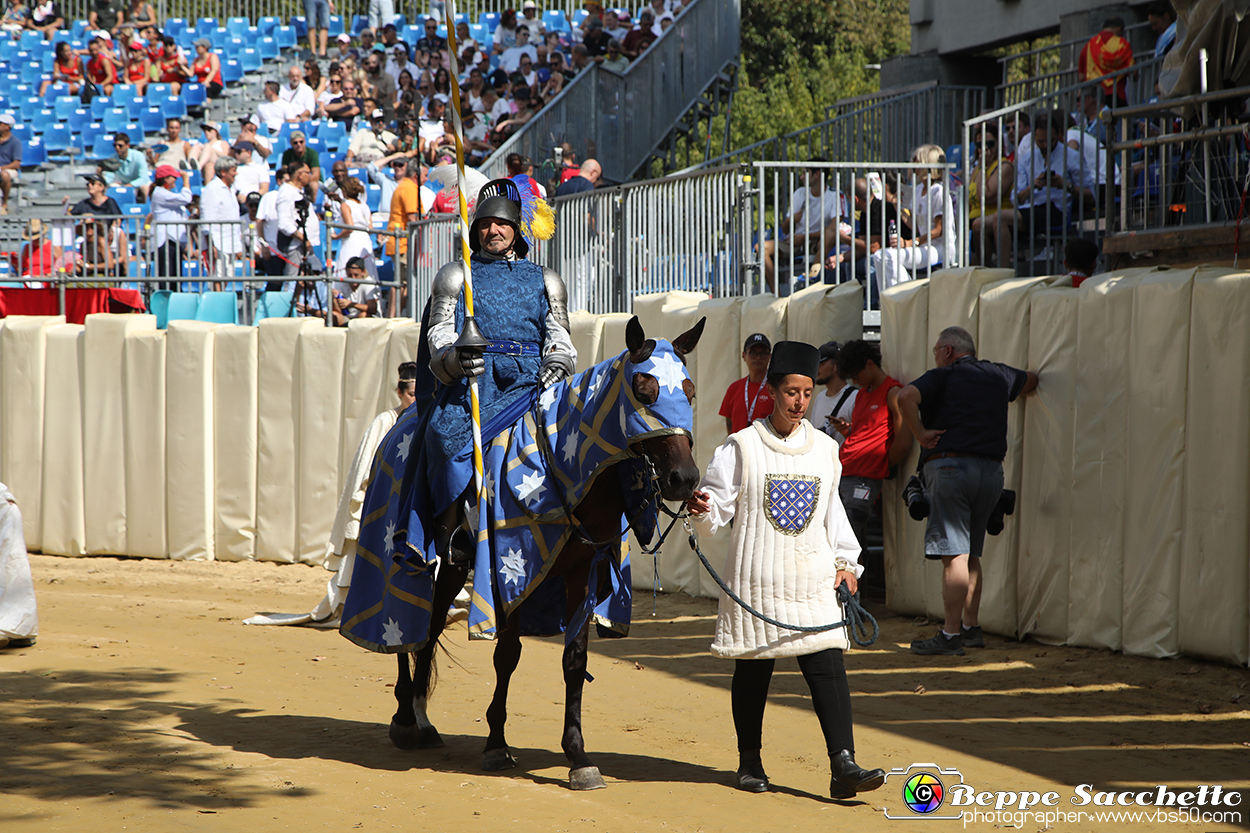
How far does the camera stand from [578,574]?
235 inches

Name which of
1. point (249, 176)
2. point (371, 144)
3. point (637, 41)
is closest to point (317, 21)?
point (371, 144)

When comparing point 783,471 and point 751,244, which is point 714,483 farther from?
point 751,244

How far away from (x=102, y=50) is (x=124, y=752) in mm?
24014

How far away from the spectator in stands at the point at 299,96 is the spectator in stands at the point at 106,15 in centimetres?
641

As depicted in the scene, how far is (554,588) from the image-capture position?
637 cm

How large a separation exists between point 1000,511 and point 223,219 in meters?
12.8

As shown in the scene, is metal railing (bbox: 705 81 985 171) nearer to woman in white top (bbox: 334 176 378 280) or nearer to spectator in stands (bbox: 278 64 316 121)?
woman in white top (bbox: 334 176 378 280)

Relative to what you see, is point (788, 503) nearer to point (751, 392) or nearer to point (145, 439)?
point (751, 392)

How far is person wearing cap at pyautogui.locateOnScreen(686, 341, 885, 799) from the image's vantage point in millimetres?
5457

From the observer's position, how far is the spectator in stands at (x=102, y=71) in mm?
26453

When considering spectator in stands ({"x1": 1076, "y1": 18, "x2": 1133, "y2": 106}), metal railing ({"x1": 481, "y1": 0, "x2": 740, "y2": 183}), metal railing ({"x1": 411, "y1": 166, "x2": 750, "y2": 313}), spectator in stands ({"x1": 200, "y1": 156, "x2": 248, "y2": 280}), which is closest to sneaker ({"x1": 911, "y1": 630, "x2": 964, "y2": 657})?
metal railing ({"x1": 411, "y1": 166, "x2": 750, "y2": 313})

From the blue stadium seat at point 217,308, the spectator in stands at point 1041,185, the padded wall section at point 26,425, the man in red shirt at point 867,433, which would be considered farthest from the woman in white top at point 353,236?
the man in red shirt at point 867,433

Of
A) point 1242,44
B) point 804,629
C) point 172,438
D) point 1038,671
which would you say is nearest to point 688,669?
point 1038,671

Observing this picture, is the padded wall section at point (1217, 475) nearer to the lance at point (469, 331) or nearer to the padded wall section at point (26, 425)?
the lance at point (469, 331)
